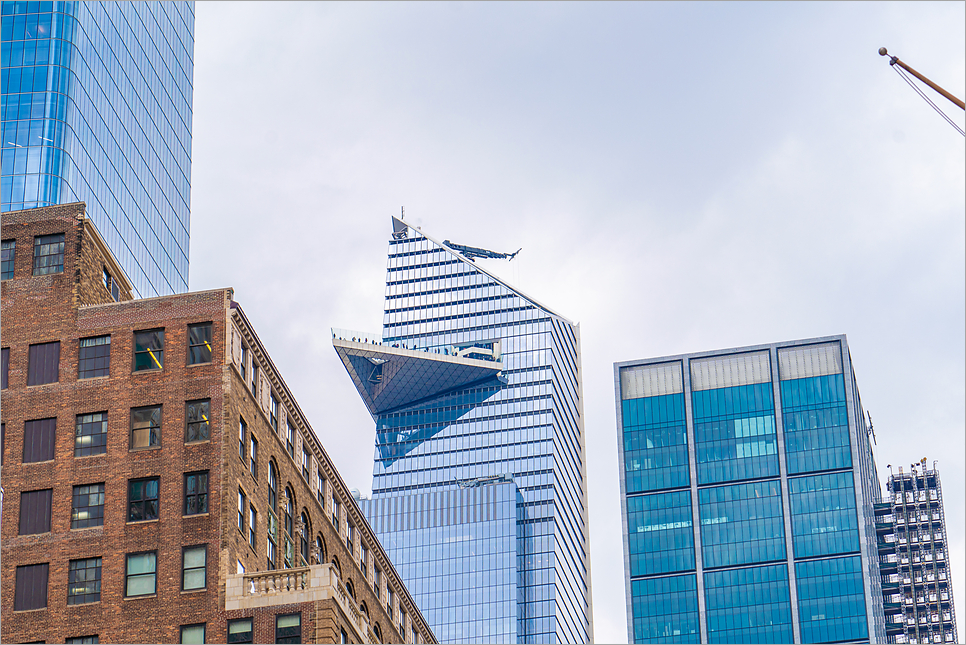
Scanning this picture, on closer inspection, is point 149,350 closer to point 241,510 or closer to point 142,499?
point 142,499

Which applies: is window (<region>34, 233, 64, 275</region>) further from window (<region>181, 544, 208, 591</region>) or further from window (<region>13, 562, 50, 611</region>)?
window (<region>181, 544, 208, 591</region>)

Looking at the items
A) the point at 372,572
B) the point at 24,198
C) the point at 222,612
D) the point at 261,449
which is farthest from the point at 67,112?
the point at 222,612

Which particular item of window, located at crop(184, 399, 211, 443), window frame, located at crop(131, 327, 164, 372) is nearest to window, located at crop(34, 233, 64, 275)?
window frame, located at crop(131, 327, 164, 372)

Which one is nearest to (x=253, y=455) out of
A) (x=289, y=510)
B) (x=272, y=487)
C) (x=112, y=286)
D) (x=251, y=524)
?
(x=272, y=487)

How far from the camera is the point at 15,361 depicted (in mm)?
96750

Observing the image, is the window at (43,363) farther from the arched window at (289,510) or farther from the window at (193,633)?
the window at (193,633)

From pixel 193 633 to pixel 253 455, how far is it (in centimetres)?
1369

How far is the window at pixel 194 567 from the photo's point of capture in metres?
88.2

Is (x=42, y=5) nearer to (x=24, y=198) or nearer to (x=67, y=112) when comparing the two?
(x=67, y=112)

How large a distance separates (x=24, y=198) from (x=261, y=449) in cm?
8245

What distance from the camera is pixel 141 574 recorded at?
89.0 metres

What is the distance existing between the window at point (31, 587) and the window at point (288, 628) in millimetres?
13499

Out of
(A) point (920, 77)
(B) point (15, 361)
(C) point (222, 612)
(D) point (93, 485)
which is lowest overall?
(C) point (222, 612)

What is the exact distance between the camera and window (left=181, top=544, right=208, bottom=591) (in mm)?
88250
